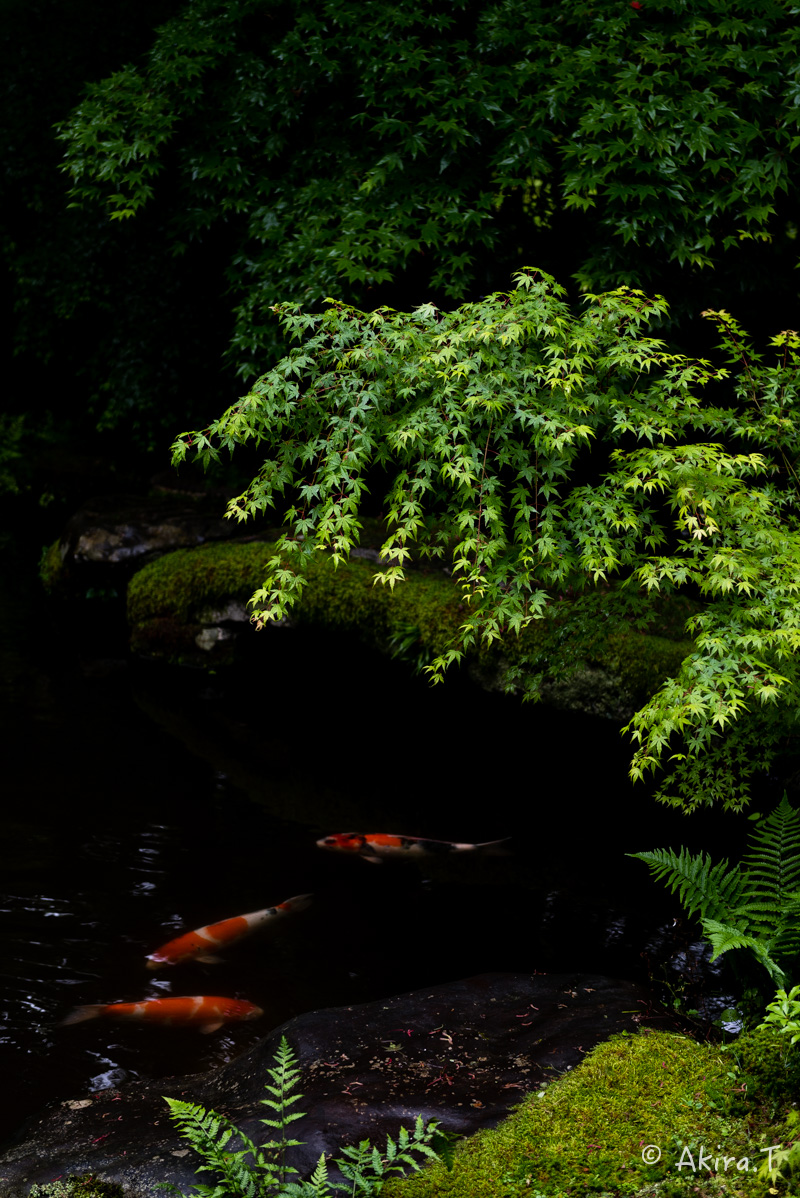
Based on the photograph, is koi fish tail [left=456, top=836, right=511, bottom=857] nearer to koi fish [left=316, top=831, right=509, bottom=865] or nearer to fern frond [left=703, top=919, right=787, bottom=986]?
koi fish [left=316, top=831, right=509, bottom=865]

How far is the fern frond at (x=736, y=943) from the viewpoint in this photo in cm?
322

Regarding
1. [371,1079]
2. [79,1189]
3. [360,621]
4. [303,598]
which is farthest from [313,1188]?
[303,598]

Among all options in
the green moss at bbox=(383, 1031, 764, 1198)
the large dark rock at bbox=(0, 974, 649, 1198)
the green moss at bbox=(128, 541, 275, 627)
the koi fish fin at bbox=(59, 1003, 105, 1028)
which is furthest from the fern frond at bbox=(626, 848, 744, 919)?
the green moss at bbox=(128, 541, 275, 627)

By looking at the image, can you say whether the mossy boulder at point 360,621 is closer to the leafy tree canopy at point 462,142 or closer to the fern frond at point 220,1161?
the leafy tree canopy at point 462,142

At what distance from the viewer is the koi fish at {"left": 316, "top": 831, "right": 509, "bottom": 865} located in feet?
21.0

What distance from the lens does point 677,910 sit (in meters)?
5.90

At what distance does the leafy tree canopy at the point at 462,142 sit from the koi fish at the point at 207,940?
15.4 ft

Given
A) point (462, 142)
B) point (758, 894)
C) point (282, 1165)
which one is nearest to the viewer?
point (282, 1165)

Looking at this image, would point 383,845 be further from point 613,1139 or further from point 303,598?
point 613,1139

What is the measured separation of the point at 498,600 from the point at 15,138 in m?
11.5

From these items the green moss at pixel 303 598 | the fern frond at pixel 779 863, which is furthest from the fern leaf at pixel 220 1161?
the green moss at pixel 303 598

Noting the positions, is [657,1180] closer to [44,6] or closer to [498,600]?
Answer: [498,600]

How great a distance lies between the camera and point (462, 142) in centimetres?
738

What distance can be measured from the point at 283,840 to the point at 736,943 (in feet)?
13.4
